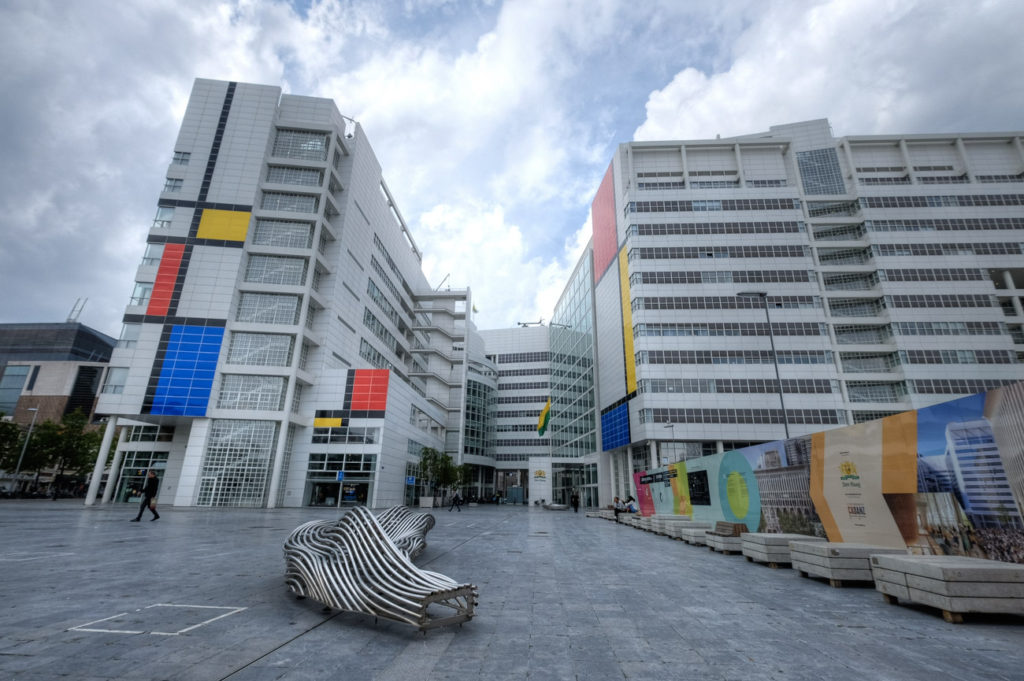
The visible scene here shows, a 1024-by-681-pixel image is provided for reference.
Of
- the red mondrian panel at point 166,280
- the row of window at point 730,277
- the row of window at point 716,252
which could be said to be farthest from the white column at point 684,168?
the red mondrian panel at point 166,280

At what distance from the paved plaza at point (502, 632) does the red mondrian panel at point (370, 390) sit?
103 feet

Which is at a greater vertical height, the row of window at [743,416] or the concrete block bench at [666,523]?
the row of window at [743,416]

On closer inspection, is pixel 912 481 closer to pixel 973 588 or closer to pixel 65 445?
pixel 973 588

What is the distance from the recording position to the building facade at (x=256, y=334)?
121 feet

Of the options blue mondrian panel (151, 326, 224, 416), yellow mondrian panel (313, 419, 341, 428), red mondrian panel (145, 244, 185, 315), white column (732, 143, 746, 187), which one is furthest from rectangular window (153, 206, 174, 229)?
white column (732, 143, 746, 187)

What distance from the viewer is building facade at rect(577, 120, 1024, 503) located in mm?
46219

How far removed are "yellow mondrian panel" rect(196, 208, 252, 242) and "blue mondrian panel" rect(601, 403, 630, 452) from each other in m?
41.9

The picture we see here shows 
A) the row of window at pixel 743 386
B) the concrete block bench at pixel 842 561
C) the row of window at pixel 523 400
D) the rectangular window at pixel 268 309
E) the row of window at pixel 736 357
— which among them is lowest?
the concrete block bench at pixel 842 561

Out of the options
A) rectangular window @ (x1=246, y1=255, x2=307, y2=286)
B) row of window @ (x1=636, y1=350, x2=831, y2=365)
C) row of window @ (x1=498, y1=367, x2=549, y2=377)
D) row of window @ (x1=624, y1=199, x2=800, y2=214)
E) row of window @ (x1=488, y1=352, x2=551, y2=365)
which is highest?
row of window @ (x1=624, y1=199, x2=800, y2=214)

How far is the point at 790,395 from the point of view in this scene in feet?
151

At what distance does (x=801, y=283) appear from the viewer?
4975 centimetres

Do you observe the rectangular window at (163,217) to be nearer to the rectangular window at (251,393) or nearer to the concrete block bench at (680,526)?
the rectangular window at (251,393)

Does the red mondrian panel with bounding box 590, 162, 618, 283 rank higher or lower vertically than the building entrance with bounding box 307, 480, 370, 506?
higher

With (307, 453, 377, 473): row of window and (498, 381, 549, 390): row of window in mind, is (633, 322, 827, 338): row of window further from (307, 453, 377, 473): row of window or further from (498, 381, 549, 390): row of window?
(498, 381, 549, 390): row of window
